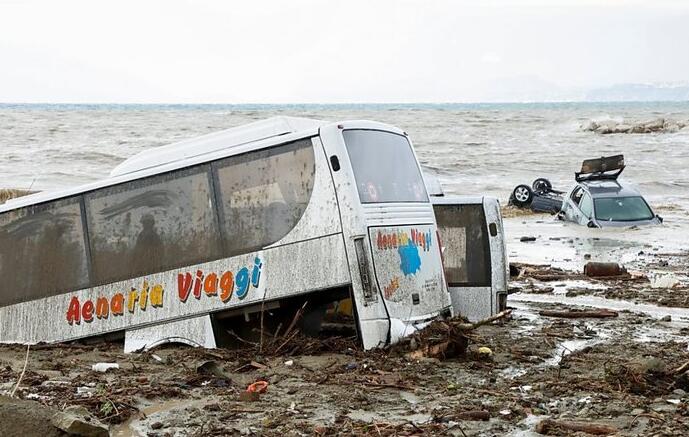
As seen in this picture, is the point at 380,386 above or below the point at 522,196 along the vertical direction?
above

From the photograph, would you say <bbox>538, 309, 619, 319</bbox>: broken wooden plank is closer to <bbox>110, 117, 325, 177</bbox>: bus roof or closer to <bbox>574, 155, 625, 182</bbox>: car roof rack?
<bbox>110, 117, 325, 177</bbox>: bus roof

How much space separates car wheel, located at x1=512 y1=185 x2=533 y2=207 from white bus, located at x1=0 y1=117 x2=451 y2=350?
20.2m

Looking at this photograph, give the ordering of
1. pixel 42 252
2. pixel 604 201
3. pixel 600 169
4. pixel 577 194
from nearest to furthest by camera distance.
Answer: pixel 42 252, pixel 604 201, pixel 577 194, pixel 600 169

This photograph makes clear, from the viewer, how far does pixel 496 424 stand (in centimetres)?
607

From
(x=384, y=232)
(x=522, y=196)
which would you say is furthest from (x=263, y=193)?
(x=522, y=196)

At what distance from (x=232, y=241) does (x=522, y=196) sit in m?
21.7

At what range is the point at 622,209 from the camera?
2397 cm

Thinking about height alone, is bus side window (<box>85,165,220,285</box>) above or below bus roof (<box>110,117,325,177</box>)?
below

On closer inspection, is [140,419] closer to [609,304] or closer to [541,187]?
[609,304]

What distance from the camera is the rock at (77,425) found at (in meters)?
5.41

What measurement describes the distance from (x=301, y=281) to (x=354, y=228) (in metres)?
0.71

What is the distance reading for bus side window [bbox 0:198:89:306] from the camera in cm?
989

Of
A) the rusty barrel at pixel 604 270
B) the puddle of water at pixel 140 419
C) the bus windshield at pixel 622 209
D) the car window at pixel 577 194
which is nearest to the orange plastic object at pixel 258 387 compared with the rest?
the puddle of water at pixel 140 419

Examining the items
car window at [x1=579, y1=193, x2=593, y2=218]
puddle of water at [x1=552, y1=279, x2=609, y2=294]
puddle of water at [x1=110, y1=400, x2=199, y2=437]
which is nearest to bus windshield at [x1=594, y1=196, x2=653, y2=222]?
car window at [x1=579, y1=193, x2=593, y2=218]
